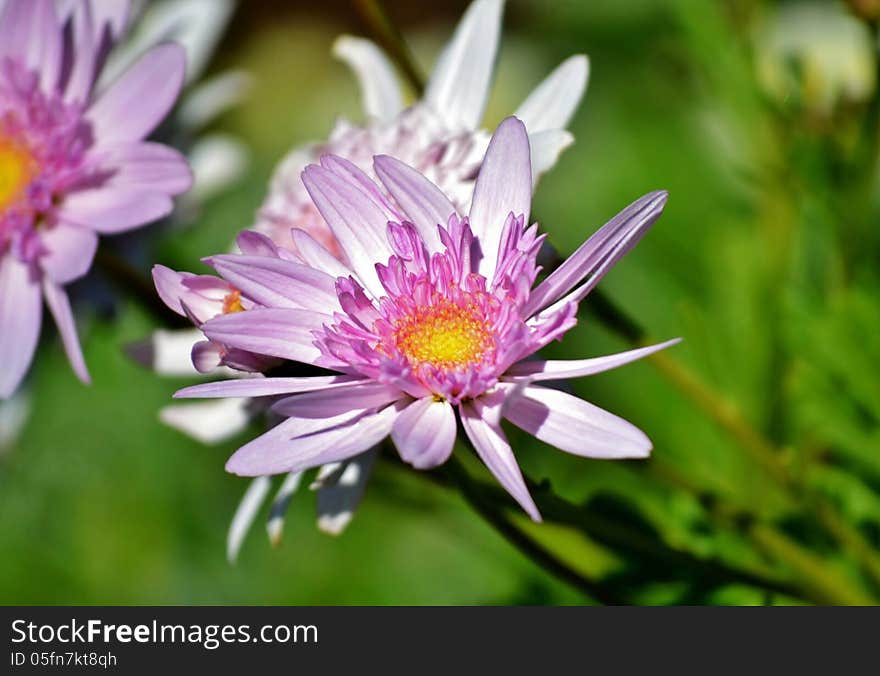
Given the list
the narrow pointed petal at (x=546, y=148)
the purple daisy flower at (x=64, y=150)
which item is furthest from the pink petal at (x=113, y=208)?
Result: the narrow pointed petal at (x=546, y=148)

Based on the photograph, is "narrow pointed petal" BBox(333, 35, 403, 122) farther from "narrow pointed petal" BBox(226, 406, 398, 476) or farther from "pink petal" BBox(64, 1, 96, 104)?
"narrow pointed petal" BBox(226, 406, 398, 476)

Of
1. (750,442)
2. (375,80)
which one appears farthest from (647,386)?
(375,80)

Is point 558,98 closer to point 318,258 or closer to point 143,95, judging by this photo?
point 318,258

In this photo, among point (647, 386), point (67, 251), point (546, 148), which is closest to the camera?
point (546, 148)

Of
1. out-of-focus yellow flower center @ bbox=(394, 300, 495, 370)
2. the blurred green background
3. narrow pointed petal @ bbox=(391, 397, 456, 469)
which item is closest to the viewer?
narrow pointed petal @ bbox=(391, 397, 456, 469)

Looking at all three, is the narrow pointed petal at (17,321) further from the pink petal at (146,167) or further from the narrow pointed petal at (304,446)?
the narrow pointed petal at (304,446)

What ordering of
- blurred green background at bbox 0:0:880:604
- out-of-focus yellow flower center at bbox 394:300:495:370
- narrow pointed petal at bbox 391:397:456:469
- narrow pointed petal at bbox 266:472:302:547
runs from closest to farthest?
narrow pointed petal at bbox 391:397:456:469
out-of-focus yellow flower center at bbox 394:300:495:370
narrow pointed petal at bbox 266:472:302:547
blurred green background at bbox 0:0:880:604

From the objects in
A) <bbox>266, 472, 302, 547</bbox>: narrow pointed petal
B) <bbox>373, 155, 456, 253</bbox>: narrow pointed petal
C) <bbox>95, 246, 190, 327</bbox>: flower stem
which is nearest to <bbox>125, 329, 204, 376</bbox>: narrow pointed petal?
<bbox>95, 246, 190, 327</bbox>: flower stem
